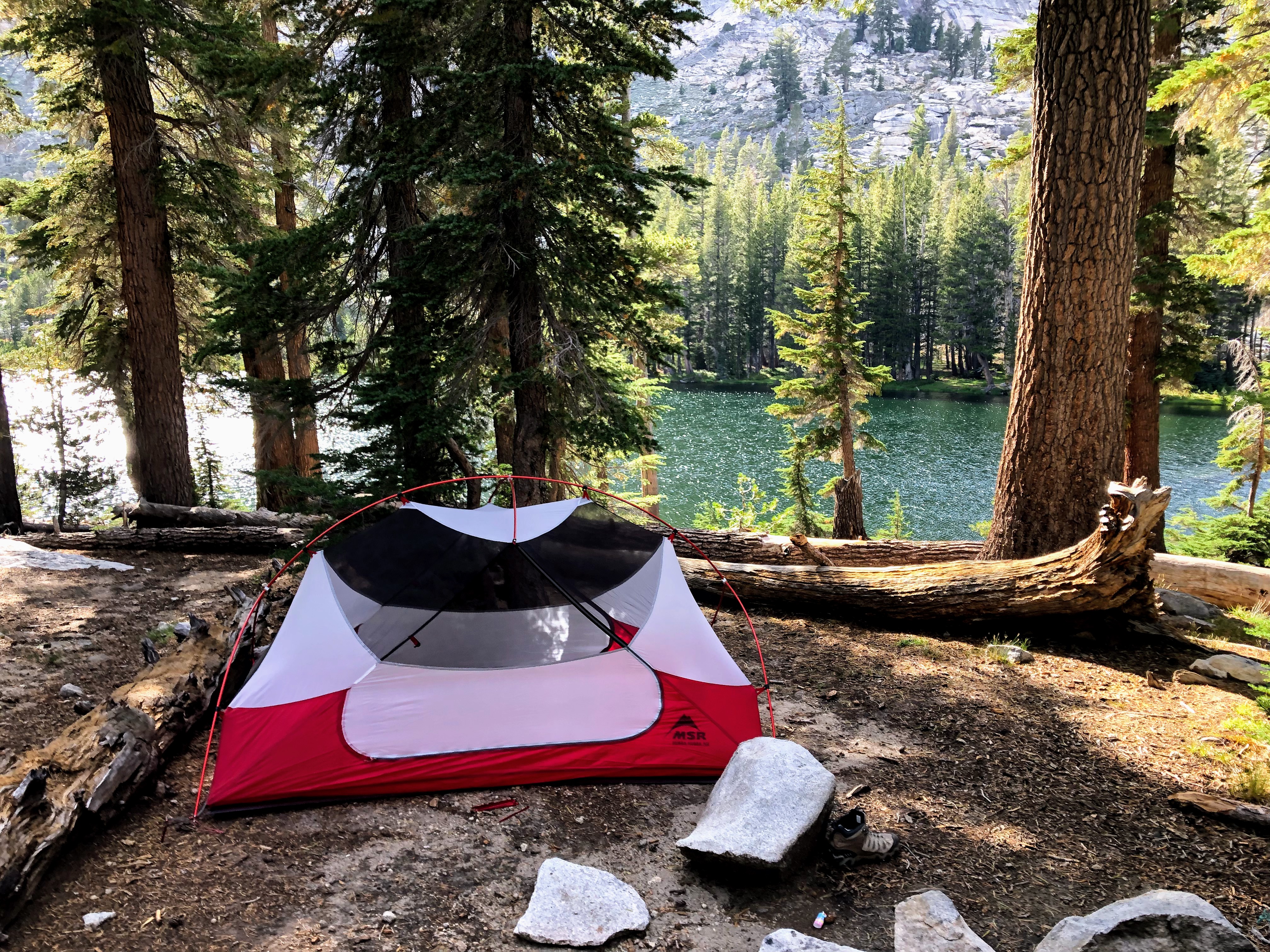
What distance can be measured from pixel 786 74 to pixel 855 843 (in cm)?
17980

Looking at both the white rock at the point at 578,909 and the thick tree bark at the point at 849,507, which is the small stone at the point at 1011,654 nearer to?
the white rock at the point at 578,909

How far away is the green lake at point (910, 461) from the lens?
71.1ft

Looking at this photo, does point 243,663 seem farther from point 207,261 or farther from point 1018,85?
point 1018,85

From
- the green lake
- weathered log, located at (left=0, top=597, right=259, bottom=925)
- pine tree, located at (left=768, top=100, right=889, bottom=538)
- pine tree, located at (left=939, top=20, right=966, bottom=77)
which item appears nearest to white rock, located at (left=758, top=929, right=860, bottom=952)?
weathered log, located at (left=0, top=597, right=259, bottom=925)

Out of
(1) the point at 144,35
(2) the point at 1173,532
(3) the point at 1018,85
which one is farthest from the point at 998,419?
(1) the point at 144,35

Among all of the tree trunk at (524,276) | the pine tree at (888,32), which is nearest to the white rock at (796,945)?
the tree trunk at (524,276)

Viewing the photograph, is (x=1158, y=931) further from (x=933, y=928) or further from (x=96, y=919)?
(x=96, y=919)

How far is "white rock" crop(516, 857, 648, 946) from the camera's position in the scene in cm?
302

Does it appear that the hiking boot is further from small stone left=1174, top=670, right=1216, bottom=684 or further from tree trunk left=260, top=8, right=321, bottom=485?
tree trunk left=260, top=8, right=321, bottom=485

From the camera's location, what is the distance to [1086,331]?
5828 millimetres

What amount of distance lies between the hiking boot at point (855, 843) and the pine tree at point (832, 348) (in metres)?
11.8

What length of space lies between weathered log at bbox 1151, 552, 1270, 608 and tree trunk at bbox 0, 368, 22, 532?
45.1 feet

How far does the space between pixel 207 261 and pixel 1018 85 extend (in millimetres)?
11398

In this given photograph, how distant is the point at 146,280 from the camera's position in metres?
9.83
